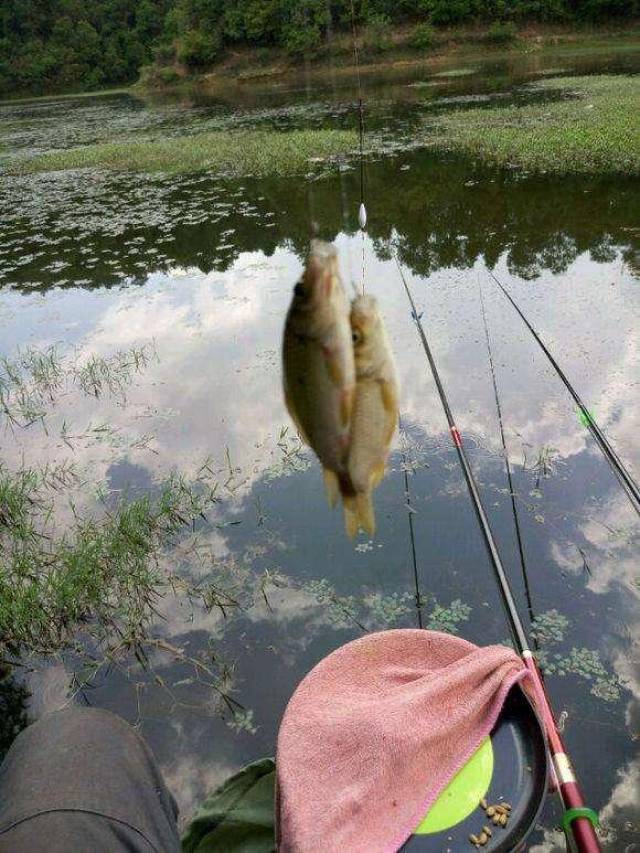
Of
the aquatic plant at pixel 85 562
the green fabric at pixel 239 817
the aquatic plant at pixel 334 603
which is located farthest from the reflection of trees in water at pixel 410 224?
the green fabric at pixel 239 817

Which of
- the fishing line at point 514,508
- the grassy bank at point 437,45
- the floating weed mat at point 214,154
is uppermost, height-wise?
the grassy bank at point 437,45

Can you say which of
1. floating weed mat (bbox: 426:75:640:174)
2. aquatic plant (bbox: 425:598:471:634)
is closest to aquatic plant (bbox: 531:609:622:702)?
aquatic plant (bbox: 425:598:471:634)

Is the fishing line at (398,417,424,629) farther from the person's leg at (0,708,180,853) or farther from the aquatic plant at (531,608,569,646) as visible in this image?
the person's leg at (0,708,180,853)

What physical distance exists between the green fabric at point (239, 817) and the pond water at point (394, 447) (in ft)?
1.06

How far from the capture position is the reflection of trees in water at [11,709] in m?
3.42

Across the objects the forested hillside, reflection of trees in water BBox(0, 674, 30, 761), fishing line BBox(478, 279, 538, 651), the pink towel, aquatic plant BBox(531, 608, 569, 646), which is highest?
the forested hillside

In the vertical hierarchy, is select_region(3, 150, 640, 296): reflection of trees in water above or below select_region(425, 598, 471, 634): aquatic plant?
above

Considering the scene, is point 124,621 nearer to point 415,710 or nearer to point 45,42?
point 415,710

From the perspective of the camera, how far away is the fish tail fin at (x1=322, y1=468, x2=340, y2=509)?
121 centimetres

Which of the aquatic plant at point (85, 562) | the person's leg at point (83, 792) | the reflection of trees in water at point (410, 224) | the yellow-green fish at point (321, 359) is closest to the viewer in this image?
the yellow-green fish at point (321, 359)

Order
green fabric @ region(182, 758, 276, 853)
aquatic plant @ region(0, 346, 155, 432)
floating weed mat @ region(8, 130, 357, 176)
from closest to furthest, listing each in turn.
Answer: green fabric @ region(182, 758, 276, 853), aquatic plant @ region(0, 346, 155, 432), floating weed mat @ region(8, 130, 357, 176)

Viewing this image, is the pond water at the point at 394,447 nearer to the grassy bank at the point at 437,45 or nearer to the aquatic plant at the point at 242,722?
the aquatic plant at the point at 242,722

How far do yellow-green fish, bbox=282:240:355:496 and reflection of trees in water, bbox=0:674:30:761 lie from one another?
3.22m

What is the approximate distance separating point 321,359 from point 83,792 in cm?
147
